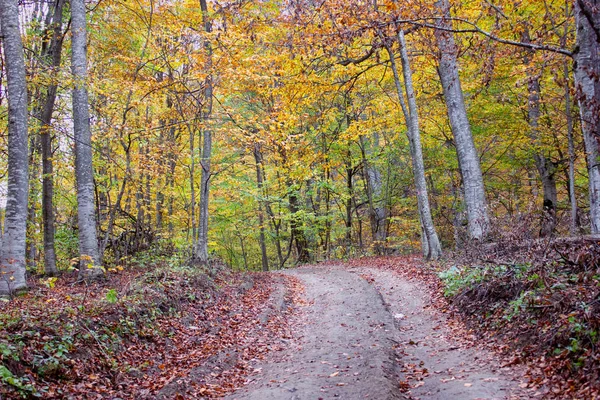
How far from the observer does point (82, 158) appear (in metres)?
11.0

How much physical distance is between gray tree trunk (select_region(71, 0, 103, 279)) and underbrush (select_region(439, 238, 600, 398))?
879 centimetres

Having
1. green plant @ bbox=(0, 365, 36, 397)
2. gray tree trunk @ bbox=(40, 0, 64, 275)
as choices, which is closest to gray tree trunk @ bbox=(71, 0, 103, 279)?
gray tree trunk @ bbox=(40, 0, 64, 275)

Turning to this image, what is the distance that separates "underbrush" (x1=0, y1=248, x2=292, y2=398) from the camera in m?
5.17

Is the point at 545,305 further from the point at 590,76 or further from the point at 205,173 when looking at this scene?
the point at 205,173

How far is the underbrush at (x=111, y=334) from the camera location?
17.0ft

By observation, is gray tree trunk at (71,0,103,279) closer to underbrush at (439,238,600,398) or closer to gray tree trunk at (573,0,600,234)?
underbrush at (439,238,600,398)

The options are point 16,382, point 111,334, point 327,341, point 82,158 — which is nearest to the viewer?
point 16,382

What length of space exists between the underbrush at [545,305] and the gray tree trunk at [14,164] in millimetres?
8777

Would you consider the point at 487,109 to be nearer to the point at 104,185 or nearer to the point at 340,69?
the point at 340,69

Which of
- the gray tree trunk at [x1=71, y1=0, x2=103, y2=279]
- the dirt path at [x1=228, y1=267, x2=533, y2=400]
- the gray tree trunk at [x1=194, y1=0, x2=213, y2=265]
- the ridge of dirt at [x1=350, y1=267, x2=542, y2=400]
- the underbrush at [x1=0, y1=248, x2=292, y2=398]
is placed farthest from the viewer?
the gray tree trunk at [x1=194, y1=0, x2=213, y2=265]

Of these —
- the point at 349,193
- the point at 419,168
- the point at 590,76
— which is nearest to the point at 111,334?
the point at 590,76

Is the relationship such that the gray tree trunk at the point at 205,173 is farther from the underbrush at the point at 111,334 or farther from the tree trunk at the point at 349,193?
the tree trunk at the point at 349,193

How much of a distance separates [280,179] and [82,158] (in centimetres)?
1263

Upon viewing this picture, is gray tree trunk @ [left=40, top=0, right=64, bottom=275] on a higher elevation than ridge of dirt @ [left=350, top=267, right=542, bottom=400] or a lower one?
higher
